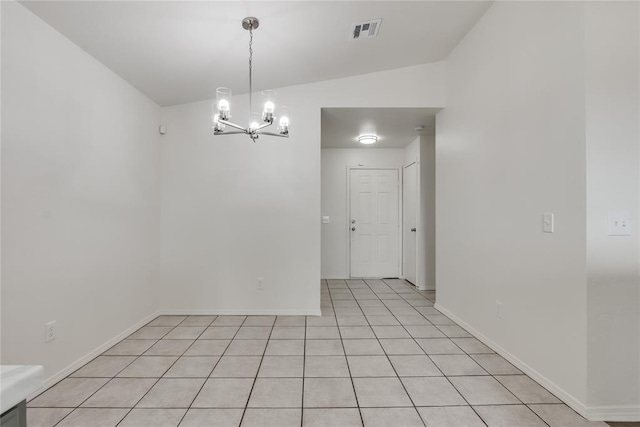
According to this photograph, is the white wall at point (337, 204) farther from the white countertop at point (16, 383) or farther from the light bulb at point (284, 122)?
the white countertop at point (16, 383)

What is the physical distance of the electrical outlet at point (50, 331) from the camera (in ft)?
6.41

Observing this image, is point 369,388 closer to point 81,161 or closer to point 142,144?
point 81,161

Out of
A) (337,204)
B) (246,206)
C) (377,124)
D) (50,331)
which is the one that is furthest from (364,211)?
(50,331)

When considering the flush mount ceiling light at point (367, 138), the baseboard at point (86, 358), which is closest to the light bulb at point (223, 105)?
the baseboard at point (86, 358)

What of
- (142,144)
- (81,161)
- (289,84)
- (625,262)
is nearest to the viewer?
(625,262)

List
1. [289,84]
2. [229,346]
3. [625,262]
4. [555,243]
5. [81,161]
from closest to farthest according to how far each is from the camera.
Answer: [625,262] → [555,243] → [81,161] → [229,346] → [289,84]

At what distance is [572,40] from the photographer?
1724mm

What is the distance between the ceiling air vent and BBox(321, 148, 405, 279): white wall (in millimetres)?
2803

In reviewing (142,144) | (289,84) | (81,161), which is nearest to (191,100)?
(142,144)

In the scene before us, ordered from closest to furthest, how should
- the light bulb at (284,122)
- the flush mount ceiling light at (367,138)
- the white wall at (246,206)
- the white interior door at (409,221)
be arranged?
the light bulb at (284,122) < the white wall at (246,206) < the flush mount ceiling light at (367,138) < the white interior door at (409,221)

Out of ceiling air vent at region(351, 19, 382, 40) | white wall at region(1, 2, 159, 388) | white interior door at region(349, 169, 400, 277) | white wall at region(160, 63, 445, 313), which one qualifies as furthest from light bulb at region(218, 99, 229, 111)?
white interior door at region(349, 169, 400, 277)

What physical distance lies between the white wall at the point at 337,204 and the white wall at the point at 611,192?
375 cm

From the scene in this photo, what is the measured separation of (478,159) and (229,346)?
281 centimetres

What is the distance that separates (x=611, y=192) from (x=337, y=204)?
395 cm
